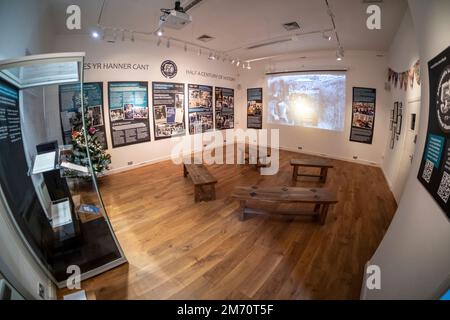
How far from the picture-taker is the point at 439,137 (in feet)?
3.66

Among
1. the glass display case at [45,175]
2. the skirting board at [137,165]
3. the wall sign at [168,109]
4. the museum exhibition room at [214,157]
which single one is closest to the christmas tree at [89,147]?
the museum exhibition room at [214,157]

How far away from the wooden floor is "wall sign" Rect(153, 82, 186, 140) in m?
2.13

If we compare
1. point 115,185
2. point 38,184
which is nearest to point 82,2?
point 38,184

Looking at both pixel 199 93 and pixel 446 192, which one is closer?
pixel 446 192

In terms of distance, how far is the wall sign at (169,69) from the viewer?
5016mm

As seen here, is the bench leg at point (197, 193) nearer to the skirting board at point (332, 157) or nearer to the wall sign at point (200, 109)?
the wall sign at point (200, 109)

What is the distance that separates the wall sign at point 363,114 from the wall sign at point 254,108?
3038 mm

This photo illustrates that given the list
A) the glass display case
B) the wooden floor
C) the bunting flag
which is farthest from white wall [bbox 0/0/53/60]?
the bunting flag

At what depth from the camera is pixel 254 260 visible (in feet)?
6.56

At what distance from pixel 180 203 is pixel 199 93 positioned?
Answer: 408cm

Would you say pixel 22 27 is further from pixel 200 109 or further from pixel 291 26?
pixel 200 109

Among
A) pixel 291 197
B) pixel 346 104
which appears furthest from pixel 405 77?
pixel 291 197
